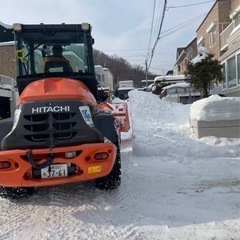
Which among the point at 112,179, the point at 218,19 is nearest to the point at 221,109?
the point at 112,179

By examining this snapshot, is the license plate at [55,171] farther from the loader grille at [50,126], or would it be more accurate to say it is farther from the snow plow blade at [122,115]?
the snow plow blade at [122,115]

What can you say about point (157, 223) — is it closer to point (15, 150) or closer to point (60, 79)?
point (15, 150)

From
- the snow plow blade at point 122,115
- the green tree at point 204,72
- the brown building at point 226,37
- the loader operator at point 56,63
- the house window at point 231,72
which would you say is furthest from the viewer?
the green tree at point 204,72

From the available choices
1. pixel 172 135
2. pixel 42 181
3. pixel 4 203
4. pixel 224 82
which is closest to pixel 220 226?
pixel 42 181

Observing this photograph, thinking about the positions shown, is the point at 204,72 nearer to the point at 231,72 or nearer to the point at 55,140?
the point at 231,72

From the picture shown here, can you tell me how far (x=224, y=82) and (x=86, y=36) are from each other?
50.5 feet

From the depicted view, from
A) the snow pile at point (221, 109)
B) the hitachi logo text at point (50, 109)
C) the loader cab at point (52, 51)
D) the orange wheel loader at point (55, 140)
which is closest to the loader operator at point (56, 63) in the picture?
the loader cab at point (52, 51)

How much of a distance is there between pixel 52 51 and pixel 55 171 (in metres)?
2.46

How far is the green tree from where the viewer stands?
19.3 m

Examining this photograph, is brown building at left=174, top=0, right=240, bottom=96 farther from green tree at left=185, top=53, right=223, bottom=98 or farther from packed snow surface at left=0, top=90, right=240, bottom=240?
packed snow surface at left=0, top=90, right=240, bottom=240

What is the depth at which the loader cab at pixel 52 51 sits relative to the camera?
6082 mm

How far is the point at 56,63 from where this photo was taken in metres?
6.11

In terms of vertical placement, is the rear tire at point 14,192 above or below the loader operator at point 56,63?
below

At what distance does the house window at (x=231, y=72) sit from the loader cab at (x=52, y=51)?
12.8 meters
